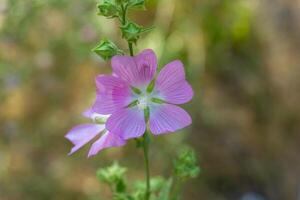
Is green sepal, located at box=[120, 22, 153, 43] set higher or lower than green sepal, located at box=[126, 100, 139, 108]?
higher

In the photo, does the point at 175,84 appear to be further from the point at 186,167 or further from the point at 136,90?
the point at 186,167

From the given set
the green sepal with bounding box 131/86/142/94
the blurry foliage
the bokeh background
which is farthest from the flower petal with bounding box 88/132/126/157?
the bokeh background

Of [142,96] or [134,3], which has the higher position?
[134,3]

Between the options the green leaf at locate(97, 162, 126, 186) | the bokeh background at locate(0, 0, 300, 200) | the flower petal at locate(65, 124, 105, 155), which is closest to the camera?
the flower petal at locate(65, 124, 105, 155)

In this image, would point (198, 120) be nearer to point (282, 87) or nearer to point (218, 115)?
point (218, 115)

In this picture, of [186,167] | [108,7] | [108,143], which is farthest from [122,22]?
[186,167]

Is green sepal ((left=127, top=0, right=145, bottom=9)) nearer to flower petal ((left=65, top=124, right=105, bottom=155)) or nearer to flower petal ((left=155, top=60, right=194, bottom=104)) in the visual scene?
flower petal ((left=155, top=60, right=194, bottom=104))

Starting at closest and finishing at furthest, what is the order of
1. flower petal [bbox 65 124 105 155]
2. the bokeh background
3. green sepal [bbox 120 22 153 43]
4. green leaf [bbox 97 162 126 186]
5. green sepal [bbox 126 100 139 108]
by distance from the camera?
green sepal [bbox 120 22 153 43], green sepal [bbox 126 100 139 108], flower petal [bbox 65 124 105 155], green leaf [bbox 97 162 126 186], the bokeh background
